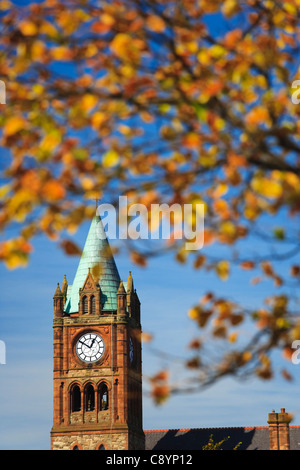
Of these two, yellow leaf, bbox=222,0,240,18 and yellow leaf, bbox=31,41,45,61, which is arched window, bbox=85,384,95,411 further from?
yellow leaf, bbox=31,41,45,61

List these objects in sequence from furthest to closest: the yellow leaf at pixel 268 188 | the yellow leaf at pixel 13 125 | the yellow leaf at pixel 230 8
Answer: the yellow leaf at pixel 230 8
the yellow leaf at pixel 13 125
the yellow leaf at pixel 268 188

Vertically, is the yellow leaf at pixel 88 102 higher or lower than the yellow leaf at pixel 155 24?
lower

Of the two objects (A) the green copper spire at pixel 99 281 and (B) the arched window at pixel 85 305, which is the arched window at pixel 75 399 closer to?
(B) the arched window at pixel 85 305

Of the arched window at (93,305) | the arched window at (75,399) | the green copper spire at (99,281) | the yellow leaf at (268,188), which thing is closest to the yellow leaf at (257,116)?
the yellow leaf at (268,188)

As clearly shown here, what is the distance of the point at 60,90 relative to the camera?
11195mm

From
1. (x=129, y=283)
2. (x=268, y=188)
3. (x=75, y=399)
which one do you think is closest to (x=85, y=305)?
(x=129, y=283)

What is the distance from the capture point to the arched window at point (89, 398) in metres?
82.9

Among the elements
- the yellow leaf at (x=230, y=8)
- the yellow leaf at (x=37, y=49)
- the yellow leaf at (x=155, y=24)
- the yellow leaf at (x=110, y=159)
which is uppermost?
the yellow leaf at (x=230, y=8)

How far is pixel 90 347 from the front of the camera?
8469 centimetres

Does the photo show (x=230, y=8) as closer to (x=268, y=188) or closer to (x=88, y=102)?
(x=88, y=102)

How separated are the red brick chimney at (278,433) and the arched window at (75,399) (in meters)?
17.3

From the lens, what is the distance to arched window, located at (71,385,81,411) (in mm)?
83188

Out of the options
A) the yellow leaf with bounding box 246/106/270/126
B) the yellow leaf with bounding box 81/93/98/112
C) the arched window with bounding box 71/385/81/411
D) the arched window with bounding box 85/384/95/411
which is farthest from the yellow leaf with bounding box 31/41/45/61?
the arched window with bounding box 71/385/81/411

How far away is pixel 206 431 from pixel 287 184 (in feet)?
267
